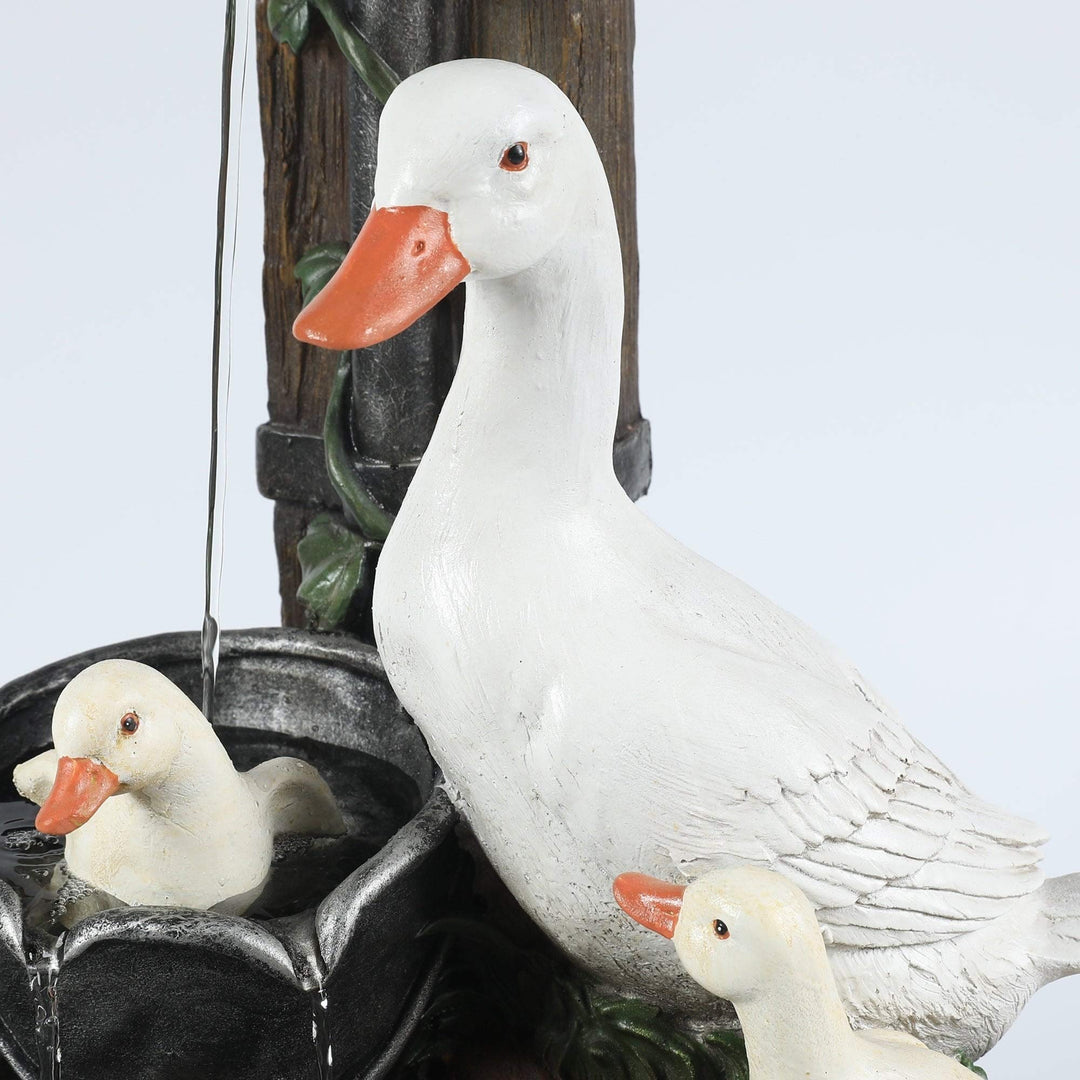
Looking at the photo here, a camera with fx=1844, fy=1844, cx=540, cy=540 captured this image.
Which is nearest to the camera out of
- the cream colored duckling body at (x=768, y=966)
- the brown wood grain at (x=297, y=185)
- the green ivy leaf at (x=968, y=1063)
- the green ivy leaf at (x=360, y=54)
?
the cream colored duckling body at (x=768, y=966)

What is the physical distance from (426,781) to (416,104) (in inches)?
21.1

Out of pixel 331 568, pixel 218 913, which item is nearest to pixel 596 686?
pixel 218 913

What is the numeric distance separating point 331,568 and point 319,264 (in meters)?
0.26

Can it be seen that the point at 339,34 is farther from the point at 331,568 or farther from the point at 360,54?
the point at 331,568

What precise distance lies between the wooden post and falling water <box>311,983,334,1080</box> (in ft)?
1.74

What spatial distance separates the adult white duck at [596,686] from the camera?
1134mm

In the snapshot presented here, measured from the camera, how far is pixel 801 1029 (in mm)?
1086

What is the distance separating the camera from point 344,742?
152 cm

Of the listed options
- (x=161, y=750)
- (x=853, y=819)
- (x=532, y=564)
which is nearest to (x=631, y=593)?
(x=532, y=564)

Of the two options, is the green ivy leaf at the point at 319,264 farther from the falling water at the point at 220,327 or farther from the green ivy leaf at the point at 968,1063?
the green ivy leaf at the point at 968,1063

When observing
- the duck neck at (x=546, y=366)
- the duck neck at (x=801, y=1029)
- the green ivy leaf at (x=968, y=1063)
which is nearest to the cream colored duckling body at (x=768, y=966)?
the duck neck at (x=801, y=1029)

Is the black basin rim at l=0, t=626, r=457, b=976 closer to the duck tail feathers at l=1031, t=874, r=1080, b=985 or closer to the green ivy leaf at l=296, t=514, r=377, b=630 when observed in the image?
the green ivy leaf at l=296, t=514, r=377, b=630

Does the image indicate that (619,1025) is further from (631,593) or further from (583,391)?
(583,391)

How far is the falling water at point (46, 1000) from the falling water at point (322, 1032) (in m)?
0.16
